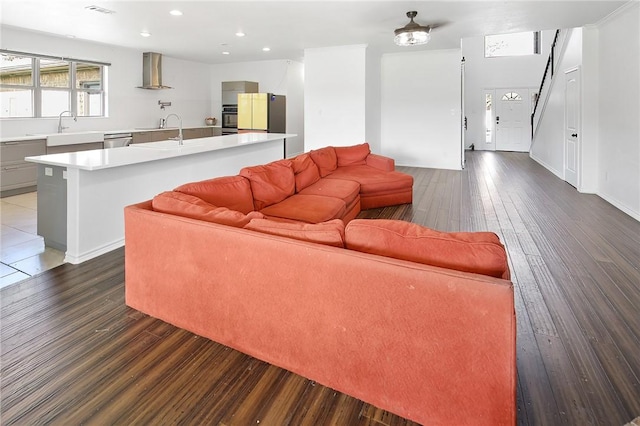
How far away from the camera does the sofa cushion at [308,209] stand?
3.30m

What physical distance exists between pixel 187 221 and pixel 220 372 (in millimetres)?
800

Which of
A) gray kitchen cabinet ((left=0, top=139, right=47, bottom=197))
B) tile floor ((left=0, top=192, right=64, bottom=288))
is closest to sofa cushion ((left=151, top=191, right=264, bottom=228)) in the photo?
tile floor ((left=0, top=192, right=64, bottom=288))

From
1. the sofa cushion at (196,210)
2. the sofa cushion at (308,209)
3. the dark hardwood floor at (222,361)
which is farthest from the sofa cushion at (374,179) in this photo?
the sofa cushion at (196,210)

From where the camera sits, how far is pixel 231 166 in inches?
216

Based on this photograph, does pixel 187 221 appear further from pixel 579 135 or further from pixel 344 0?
pixel 579 135

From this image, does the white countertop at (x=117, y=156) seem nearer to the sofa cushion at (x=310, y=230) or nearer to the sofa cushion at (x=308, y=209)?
the sofa cushion at (x=308, y=209)

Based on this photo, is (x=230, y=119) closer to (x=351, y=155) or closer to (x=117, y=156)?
(x=351, y=155)

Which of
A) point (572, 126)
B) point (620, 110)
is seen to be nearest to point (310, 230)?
point (620, 110)

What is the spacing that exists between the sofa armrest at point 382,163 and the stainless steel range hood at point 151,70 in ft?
17.4

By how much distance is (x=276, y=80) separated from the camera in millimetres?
9789

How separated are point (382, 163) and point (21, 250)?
446cm

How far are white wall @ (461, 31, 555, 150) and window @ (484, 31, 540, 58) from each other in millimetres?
167

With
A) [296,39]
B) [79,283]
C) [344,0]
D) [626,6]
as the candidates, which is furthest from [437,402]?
[296,39]

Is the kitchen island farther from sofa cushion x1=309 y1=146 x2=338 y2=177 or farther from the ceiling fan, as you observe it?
the ceiling fan
